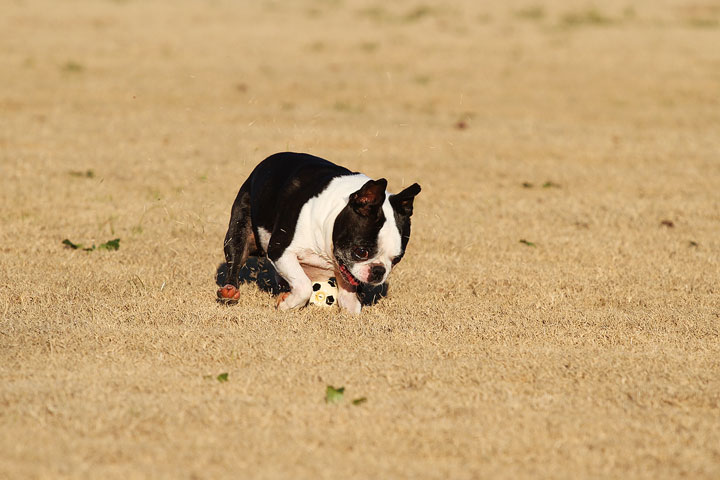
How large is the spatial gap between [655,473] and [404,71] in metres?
17.3

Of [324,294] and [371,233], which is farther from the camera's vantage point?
[324,294]

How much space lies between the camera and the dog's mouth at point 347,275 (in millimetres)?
6601

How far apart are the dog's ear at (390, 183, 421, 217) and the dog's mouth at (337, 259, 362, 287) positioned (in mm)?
544

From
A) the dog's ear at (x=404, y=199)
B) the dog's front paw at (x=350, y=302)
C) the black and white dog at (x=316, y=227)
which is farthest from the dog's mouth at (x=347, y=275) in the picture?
the dog's ear at (x=404, y=199)

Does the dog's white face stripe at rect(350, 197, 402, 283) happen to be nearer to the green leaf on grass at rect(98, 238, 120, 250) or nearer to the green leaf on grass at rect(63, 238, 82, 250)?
the green leaf on grass at rect(98, 238, 120, 250)

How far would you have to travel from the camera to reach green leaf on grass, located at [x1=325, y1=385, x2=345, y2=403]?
214 inches

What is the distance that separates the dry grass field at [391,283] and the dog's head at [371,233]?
1.73 ft

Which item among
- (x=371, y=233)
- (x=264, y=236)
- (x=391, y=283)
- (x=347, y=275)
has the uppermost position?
(x=371, y=233)

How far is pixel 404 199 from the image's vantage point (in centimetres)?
650

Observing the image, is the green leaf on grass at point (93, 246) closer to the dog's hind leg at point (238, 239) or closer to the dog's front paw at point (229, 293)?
the dog's hind leg at point (238, 239)

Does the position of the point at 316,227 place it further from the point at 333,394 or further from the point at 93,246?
the point at 93,246

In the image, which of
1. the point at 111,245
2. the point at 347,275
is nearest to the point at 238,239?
the point at 347,275

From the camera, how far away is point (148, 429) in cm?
496

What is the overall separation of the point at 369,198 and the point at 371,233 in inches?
9.7
